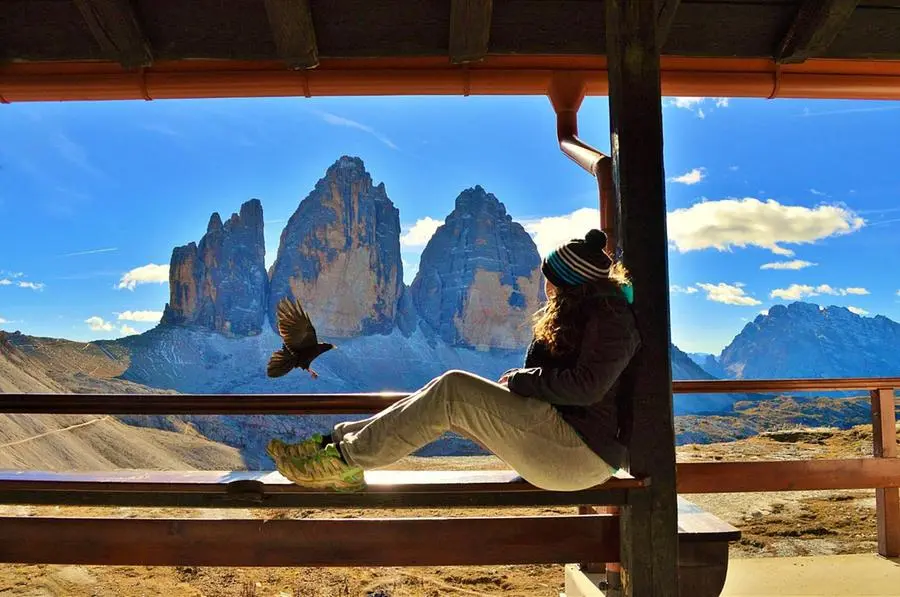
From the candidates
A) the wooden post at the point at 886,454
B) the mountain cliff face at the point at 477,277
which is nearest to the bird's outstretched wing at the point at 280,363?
the wooden post at the point at 886,454

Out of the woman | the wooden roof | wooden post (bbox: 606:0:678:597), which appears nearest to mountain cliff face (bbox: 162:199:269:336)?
the wooden roof

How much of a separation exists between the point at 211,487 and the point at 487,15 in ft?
6.08

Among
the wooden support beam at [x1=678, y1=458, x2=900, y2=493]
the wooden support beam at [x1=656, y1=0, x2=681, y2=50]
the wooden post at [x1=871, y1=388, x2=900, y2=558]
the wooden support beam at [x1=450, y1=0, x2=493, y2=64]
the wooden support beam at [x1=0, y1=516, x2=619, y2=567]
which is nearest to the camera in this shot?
the wooden support beam at [x1=0, y1=516, x2=619, y2=567]

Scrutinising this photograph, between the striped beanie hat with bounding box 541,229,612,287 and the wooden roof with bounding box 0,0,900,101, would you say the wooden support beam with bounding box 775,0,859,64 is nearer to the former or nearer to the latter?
the wooden roof with bounding box 0,0,900,101

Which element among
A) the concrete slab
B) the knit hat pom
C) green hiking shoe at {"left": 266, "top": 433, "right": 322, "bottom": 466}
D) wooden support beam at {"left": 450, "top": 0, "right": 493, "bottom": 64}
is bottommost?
Result: the concrete slab

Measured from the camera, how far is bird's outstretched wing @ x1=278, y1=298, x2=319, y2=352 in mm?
1861

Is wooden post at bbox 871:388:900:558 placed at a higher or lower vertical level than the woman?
lower

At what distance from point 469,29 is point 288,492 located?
1762mm

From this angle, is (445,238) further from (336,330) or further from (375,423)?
(375,423)

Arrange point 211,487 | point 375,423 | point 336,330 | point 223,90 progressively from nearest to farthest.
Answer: point 375,423 < point 211,487 < point 223,90 < point 336,330

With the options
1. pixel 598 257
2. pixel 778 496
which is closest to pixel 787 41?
pixel 598 257

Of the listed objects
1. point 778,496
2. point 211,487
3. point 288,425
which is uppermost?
point 211,487

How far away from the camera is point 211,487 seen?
1.72m

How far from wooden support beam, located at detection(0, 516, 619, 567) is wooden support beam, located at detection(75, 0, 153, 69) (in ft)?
5.54
